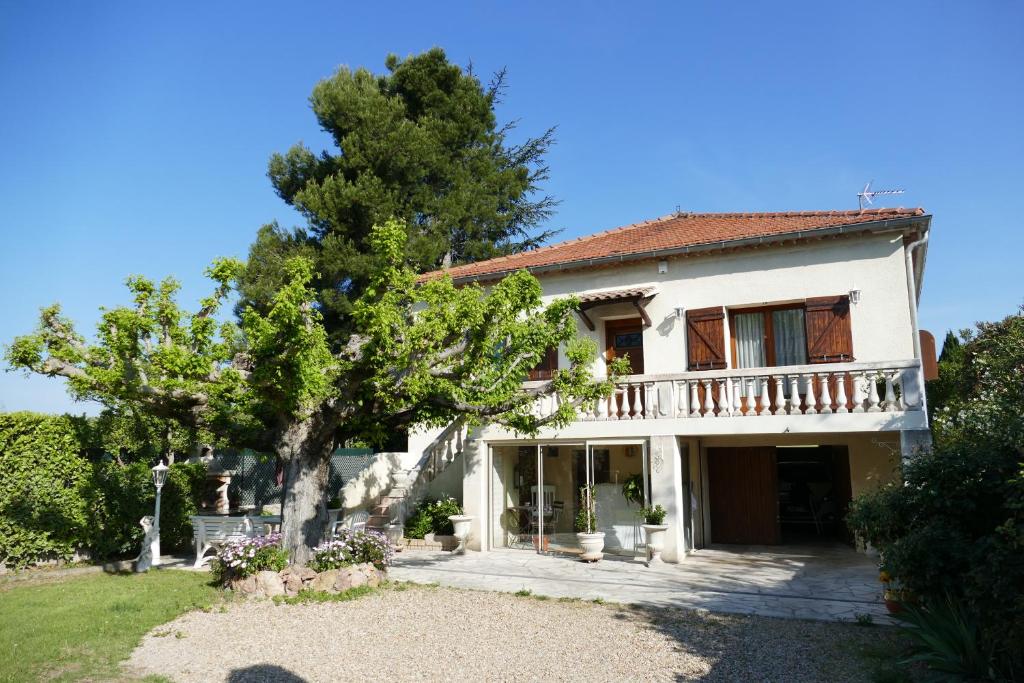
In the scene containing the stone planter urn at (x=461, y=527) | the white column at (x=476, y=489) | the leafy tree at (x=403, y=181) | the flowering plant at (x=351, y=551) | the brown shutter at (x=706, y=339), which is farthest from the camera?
the leafy tree at (x=403, y=181)

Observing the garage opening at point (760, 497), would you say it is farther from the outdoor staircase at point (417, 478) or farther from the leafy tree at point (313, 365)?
the outdoor staircase at point (417, 478)

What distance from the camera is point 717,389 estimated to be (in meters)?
12.8

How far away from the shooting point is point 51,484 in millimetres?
11523

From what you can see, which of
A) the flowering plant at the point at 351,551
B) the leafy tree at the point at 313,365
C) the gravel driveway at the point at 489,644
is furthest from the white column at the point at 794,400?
the flowering plant at the point at 351,551

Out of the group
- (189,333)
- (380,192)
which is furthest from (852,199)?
(380,192)

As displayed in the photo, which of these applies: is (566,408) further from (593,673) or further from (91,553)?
(91,553)

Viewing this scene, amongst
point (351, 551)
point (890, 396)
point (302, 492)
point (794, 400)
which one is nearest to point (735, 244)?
point (794, 400)

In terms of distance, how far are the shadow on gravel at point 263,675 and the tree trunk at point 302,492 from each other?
3.68 meters

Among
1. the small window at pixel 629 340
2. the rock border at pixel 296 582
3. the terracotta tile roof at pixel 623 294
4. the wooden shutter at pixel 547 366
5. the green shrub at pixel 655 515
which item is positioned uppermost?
the terracotta tile roof at pixel 623 294

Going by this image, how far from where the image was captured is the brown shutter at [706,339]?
44.9 ft

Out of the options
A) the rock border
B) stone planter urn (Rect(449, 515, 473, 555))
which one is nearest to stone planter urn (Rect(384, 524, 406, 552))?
stone planter urn (Rect(449, 515, 473, 555))

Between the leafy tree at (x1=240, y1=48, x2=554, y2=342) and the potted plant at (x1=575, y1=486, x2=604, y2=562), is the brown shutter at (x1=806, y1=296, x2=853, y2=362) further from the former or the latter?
the leafy tree at (x1=240, y1=48, x2=554, y2=342)

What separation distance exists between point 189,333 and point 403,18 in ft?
25.6

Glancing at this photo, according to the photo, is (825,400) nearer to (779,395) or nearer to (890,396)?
(779,395)
